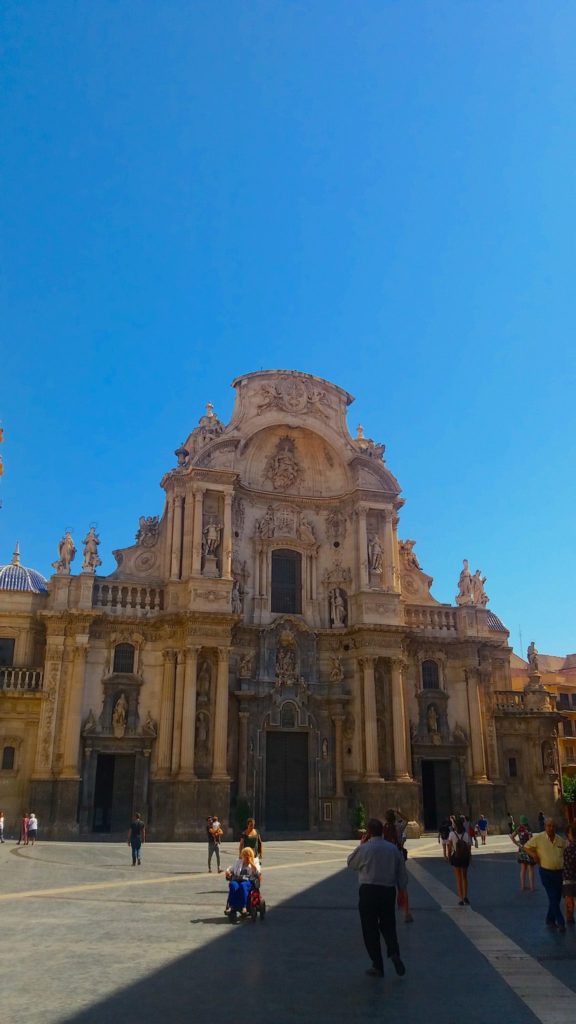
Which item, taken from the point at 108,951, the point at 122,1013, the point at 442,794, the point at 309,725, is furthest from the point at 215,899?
the point at 442,794

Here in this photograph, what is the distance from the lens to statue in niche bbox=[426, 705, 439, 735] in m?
39.5

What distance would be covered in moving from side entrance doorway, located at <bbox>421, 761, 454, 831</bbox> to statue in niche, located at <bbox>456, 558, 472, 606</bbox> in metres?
8.22

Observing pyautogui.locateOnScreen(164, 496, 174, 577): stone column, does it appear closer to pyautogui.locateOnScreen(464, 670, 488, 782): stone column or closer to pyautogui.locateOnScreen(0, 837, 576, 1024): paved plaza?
pyautogui.locateOnScreen(464, 670, 488, 782): stone column

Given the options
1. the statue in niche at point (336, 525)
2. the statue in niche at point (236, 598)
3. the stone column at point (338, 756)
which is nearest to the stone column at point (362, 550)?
the statue in niche at point (336, 525)

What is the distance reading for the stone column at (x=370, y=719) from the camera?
120 feet

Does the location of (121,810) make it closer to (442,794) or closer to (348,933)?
(442,794)

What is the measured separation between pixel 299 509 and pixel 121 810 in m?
16.3

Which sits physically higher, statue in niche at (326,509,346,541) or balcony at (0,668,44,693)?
statue in niche at (326,509,346,541)

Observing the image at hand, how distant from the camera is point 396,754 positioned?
1464 inches

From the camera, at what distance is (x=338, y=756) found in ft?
123

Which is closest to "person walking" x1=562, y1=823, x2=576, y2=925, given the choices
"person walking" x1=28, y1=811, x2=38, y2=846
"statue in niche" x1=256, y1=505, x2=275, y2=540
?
"person walking" x1=28, y1=811, x2=38, y2=846

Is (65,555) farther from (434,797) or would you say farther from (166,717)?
(434,797)

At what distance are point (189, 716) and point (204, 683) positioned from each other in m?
1.66

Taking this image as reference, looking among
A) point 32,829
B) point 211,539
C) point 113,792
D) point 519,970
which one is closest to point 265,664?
point 211,539
